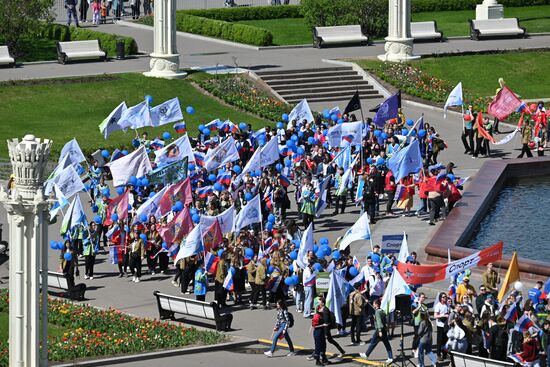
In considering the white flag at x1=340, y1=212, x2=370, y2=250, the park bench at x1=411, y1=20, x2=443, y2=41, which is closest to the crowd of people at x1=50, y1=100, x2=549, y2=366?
the white flag at x1=340, y1=212, x2=370, y2=250

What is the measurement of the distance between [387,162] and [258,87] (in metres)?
15.2

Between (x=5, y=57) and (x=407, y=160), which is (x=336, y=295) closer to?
(x=407, y=160)

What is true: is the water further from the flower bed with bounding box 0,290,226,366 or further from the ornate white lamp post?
the ornate white lamp post

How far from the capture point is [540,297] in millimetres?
30469

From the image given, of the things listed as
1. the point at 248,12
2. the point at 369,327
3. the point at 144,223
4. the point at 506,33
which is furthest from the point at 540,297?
the point at 248,12

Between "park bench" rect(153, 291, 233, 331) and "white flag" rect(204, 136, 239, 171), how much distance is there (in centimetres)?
784

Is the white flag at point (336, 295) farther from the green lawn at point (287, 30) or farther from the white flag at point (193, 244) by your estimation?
the green lawn at point (287, 30)

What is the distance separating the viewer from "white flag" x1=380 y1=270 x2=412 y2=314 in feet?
98.4

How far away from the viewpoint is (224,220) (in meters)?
34.6

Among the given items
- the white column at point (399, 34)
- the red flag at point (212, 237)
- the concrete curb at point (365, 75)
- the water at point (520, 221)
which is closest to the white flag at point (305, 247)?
the red flag at point (212, 237)

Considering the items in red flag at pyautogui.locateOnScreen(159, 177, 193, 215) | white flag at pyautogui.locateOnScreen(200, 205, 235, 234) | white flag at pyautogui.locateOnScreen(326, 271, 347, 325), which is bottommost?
white flag at pyautogui.locateOnScreen(326, 271, 347, 325)

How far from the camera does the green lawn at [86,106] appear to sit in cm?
5016

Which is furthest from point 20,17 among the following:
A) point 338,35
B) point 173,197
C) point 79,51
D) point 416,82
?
point 173,197

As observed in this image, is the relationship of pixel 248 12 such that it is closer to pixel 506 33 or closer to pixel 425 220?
pixel 506 33
